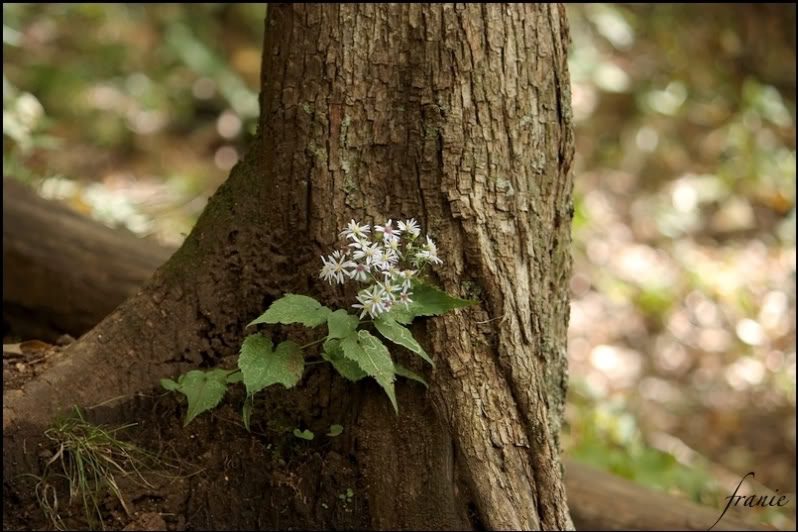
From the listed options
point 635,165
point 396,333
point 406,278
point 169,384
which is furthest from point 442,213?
point 635,165

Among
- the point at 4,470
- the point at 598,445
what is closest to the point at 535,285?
the point at 4,470

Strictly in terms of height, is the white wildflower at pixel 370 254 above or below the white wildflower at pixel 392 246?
below

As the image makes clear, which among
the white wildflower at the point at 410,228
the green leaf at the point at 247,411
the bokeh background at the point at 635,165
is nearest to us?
the white wildflower at the point at 410,228

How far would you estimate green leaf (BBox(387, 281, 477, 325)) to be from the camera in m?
1.93

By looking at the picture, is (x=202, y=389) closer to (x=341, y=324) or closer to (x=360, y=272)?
(x=341, y=324)

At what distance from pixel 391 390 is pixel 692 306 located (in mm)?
4761

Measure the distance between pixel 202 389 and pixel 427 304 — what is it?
0.67 m

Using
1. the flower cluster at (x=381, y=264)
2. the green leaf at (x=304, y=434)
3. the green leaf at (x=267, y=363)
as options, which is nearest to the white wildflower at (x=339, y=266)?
the flower cluster at (x=381, y=264)

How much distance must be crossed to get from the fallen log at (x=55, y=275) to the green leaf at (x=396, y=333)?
1880 mm

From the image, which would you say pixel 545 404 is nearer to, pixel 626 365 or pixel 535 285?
pixel 535 285

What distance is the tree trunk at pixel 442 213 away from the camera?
2092 mm

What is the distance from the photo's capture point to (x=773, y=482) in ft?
15.5

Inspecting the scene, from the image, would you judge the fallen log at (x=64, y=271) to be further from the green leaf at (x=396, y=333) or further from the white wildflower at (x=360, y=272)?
the white wildflower at (x=360, y=272)

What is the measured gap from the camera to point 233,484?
226 centimetres
